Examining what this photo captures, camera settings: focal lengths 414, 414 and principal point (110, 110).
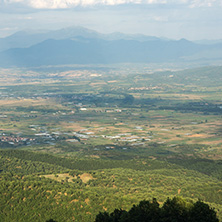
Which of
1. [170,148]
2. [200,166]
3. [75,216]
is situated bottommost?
[170,148]

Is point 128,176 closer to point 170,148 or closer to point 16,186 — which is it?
point 16,186

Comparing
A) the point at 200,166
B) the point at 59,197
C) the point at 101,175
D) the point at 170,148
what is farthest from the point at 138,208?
the point at 170,148

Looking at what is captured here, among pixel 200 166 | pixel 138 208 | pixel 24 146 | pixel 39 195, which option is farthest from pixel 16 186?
pixel 24 146

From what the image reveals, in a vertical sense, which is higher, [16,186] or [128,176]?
[16,186]

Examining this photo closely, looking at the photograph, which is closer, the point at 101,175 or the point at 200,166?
the point at 101,175

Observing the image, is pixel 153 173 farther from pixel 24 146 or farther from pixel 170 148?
pixel 24 146

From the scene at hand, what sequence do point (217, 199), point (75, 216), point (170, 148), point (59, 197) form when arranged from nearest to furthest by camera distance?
point (75, 216) → point (59, 197) → point (217, 199) → point (170, 148)

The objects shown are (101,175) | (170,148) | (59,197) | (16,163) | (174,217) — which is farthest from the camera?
(170,148)

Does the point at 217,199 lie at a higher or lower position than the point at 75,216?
lower

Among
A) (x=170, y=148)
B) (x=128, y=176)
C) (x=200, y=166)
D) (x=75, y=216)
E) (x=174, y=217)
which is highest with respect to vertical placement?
(x=174, y=217)
